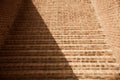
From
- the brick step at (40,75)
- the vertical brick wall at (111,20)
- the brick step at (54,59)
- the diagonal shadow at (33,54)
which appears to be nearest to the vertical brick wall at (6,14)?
the diagonal shadow at (33,54)

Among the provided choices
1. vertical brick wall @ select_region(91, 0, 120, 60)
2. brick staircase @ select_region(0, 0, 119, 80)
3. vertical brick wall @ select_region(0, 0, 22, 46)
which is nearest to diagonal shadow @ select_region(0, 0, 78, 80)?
brick staircase @ select_region(0, 0, 119, 80)

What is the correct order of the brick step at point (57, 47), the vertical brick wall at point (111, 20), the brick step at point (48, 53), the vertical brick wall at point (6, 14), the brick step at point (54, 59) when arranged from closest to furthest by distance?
→ 1. the vertical brick wall at point (111, 20)
2. the brick step at point (54, 59)
3. the brick step at point (48, 53)
4. the brick step at point (57, 47)
5. the vertical brick wall at point (6, 14)

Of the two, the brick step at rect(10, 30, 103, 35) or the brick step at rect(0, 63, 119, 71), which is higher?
the brick step at rect(10, 30, 103, 35)

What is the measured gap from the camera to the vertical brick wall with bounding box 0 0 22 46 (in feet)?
23.2

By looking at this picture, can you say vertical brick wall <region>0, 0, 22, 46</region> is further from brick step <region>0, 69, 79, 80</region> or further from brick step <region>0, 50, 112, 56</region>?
brick step <region>0, 69, 79, 80</region>

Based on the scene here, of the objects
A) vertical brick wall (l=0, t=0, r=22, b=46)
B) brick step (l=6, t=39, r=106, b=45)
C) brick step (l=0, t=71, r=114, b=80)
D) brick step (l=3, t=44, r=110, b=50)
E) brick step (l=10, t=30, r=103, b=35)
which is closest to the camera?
brick step (l=0, t=71, r=114, b=80)

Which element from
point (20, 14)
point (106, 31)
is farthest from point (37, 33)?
point (106, 31)

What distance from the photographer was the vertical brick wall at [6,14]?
709 cm

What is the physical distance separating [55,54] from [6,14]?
7.55 feet

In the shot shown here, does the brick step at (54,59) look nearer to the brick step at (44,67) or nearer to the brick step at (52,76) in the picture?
the brick step at (44,67)

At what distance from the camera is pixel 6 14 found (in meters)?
7.55

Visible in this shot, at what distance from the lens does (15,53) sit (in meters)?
6.78

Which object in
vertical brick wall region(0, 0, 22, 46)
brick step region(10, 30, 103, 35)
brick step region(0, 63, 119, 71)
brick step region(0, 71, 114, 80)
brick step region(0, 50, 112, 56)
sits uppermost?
vertical brick wall region(0, 0, 22, 46)

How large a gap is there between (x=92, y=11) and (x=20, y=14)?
118 inches
